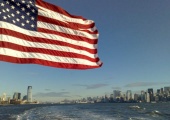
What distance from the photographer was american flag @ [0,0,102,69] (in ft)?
25.8

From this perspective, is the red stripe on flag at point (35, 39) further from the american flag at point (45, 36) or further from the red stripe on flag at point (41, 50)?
the red stripe on flag at point (41, 50)

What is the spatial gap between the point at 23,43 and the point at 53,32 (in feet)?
5.00

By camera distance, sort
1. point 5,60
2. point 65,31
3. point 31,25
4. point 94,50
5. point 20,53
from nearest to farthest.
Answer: point 5,60 → point 20,53 → point 31,25 → point 65,31 → point 94,50

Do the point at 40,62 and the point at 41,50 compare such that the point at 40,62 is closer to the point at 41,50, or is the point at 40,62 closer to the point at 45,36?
the point at 41,50

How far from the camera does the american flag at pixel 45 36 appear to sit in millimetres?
7859

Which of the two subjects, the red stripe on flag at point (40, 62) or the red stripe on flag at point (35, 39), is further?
the red stripe on flag at point (35, 39)

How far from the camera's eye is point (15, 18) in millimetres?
8109

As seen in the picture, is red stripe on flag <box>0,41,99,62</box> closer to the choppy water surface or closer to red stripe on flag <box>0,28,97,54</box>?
red stripe on flag <box>0,28,97,54</box>

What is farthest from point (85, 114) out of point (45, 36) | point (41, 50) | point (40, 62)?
point (40, 62)

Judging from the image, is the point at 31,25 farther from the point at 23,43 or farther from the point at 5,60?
the point at 5,60

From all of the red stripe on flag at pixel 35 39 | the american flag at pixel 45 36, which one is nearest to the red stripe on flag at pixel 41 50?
the american flag at pixel 45 36

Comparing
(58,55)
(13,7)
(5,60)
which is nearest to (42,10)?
(13,7)

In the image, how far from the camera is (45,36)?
8.99 m

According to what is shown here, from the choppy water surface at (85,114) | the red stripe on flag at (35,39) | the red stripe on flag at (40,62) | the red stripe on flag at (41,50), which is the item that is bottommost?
the choppy water surface at (85,114)
